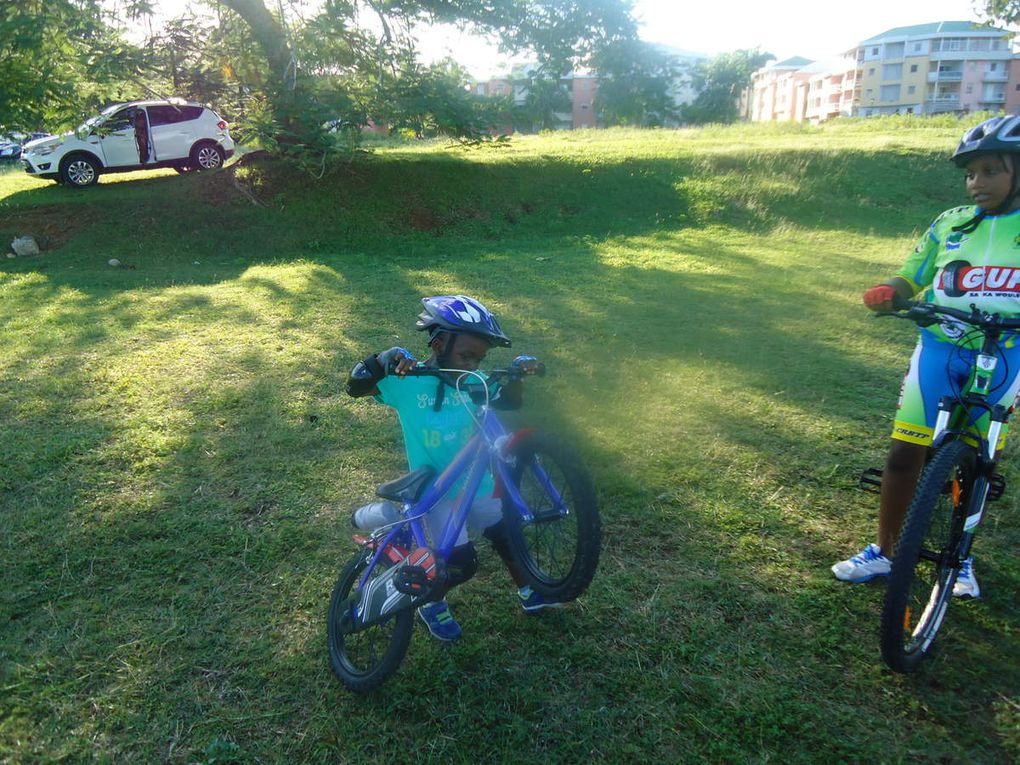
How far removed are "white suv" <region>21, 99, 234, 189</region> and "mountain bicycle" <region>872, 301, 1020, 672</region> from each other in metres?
15.4

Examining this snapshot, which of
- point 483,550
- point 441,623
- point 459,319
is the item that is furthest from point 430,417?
point 483,550

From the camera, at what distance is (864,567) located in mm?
3186

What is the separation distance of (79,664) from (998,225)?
408 centimetres

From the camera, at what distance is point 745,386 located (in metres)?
5.52

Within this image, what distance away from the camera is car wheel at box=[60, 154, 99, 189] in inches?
592

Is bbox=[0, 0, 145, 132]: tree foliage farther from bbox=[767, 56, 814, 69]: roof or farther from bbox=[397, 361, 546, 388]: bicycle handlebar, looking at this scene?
bbox=[767, 56, 814, 69]: roof

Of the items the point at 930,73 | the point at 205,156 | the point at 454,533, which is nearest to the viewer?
the point at 454,533

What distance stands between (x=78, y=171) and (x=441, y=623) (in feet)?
53.8

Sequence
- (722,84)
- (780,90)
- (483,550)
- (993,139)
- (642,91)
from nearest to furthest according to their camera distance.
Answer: (993,139) → (483,550) → (642,91) → (722,84) → (780,90)

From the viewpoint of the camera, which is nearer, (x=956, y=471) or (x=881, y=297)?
(x=956, y=471)

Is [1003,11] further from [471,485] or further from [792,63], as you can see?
[792,63]

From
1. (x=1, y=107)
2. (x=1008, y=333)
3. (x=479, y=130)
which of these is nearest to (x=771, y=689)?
(x=1008, y=333)

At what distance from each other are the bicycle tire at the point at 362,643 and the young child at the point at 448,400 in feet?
0.80

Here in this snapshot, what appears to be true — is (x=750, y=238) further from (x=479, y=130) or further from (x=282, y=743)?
(x=282, y=743)
